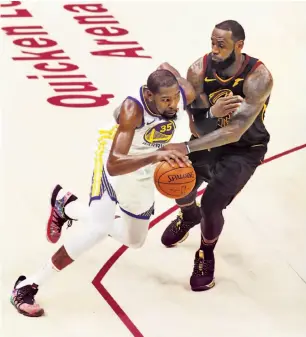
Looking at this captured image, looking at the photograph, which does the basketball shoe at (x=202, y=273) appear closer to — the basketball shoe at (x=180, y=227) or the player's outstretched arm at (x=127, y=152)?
the basketball shoe at (x=180, y=227)

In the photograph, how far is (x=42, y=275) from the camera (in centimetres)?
591

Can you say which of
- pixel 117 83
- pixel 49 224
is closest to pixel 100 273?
pixel 49 224

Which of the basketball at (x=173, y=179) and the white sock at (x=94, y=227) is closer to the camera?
the basketball at (x=173, y=179)

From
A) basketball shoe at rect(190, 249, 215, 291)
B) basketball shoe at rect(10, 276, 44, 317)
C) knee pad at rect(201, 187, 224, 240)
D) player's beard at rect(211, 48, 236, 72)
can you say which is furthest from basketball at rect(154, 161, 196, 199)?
basketball shoe at rect(10, 276, 44, 317)

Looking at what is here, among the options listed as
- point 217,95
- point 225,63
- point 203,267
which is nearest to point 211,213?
point 203,267

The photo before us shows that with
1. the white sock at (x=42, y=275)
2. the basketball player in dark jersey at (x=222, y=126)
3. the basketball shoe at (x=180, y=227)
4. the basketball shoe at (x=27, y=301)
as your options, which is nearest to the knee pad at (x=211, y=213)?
the basketball player in dark jersey at (x=222, y=126)

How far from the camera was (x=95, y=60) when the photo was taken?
947 cm

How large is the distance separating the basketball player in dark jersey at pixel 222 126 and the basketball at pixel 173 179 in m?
0.17

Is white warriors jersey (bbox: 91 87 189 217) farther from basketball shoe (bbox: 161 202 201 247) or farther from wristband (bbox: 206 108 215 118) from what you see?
basketball shoe (bbox: 161 202 201 247)

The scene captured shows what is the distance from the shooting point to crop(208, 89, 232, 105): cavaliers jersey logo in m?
5.93

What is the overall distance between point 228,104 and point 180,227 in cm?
142

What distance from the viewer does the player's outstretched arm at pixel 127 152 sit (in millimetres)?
5309

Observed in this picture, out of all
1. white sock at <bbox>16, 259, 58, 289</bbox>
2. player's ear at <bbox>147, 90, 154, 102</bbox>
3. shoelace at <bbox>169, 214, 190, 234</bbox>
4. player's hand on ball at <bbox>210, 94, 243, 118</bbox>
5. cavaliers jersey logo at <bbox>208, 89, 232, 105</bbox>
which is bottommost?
shoelace at <bbox>169, 214, 190, 234</bbox>

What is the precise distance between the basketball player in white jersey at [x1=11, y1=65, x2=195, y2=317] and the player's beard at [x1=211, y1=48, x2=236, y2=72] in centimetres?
23
